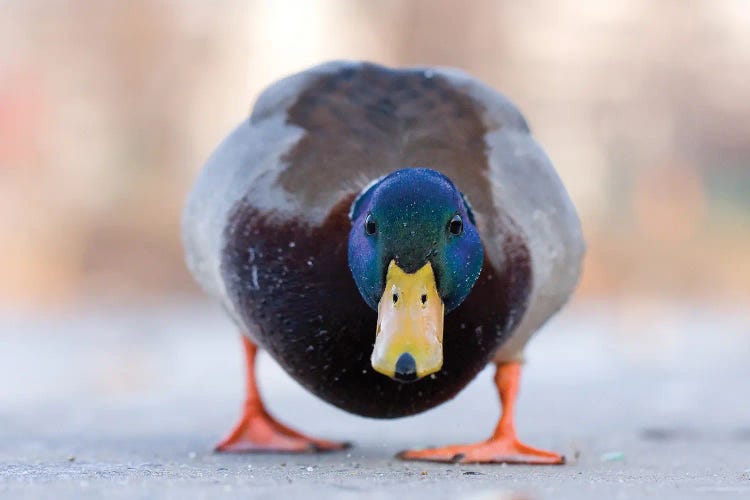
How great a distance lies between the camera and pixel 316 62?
17.7 m

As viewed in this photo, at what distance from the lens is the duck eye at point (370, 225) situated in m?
3.37

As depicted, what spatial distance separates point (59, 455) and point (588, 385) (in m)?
3.79

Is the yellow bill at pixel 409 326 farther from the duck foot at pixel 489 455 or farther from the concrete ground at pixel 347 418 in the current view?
the duck foot at pixel 489 455

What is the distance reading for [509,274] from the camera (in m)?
3.80

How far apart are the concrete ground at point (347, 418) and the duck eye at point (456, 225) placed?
2.02ft

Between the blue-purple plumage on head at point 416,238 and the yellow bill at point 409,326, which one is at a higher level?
the blue-purple plumage on head at point 416,238

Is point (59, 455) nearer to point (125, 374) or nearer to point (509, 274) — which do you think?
point (509, 274)

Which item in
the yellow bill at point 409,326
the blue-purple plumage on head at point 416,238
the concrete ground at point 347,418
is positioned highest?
the blue-purple plumage on head at point 416,238

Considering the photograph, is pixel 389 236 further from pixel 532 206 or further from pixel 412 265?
pixel 532 206

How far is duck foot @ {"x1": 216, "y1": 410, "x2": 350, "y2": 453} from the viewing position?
4688 mm

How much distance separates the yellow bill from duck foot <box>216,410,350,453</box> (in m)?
1.47

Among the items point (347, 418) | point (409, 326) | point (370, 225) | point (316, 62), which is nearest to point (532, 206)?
point (370, 225)

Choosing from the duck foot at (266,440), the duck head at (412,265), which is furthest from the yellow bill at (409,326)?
the duck foot at (266,440)

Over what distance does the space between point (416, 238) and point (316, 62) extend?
14.7 metres
